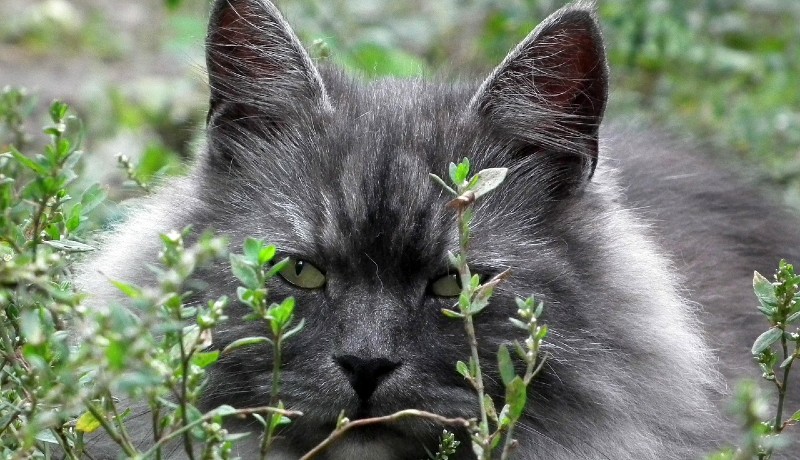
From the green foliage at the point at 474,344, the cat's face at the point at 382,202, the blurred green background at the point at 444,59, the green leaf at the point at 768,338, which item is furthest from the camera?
the blurred green background at the point at 444,59

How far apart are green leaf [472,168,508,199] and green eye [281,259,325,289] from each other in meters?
0.59

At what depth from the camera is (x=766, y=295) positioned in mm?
2566

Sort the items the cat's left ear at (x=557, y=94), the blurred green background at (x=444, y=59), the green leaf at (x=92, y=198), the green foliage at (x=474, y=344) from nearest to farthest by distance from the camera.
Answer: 1. the green foliage at (x=474, y=344)
2. the green leaf at (x=92, y=198)
3. the cat's left ear at (x=557, y=94)
4. the blurred green background at (x=444, y=59)

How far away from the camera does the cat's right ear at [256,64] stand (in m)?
3.21

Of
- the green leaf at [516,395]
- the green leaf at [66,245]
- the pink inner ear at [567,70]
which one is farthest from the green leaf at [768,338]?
the green leaf at [66,245]

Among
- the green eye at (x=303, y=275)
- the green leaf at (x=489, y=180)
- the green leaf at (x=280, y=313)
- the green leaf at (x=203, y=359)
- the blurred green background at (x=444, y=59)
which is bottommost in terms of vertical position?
the blurred green background at (x=444, y=59)

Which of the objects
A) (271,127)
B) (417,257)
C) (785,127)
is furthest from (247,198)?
(785,127)

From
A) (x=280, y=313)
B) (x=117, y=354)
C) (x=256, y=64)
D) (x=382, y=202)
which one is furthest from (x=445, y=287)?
(x=117, y=354)

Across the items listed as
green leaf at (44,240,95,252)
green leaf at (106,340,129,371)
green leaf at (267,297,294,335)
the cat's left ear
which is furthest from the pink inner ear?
green leaf at (106,340,129,371)

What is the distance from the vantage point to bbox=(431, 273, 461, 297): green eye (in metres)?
2.88

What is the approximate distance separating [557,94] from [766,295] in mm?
984

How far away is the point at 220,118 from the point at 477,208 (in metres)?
0.93

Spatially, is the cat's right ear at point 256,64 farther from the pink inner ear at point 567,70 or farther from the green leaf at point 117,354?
the green leaf at point 117,354

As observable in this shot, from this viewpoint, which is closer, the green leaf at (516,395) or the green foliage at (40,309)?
the green foliage at (40,309)
